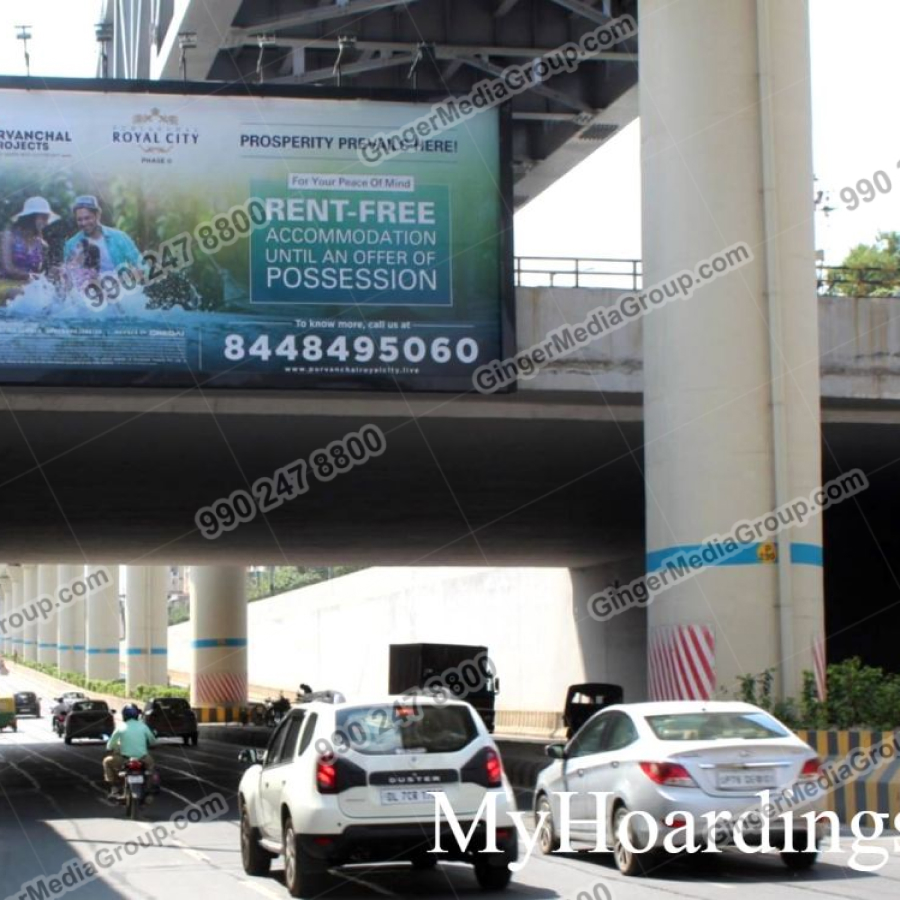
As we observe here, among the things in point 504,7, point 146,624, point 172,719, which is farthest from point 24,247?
point 146,624

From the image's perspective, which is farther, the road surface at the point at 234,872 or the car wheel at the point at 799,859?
the car wheel at the point at 799,859

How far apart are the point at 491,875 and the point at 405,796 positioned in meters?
1.08

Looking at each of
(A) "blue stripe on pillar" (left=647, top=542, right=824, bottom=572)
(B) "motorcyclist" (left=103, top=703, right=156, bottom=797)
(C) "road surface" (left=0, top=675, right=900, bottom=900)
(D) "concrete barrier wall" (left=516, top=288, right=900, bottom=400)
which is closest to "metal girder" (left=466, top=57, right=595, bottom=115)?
(D) "concrete barrier wall" (left=516, top=288, right=900, bottom=400)

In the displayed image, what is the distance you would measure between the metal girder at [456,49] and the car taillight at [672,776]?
24.7m

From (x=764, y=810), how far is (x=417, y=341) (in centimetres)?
1435

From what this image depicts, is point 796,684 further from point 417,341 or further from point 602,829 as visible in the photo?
point 602,829

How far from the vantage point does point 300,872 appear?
1338 cm

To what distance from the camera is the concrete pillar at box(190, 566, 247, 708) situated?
76.1m

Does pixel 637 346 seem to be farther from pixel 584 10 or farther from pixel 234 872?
pixel 234 872

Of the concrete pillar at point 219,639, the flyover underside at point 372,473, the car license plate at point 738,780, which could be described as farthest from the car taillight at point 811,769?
the concrete pillar at point 219,639

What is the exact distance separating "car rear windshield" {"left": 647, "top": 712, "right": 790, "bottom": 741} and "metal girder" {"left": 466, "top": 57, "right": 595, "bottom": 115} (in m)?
24.1

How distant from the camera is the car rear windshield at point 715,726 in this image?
14539mm

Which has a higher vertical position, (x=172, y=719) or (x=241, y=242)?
(x=241, y=242)

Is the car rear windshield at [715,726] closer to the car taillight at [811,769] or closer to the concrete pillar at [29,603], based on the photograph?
the car taillight at [811,769]
